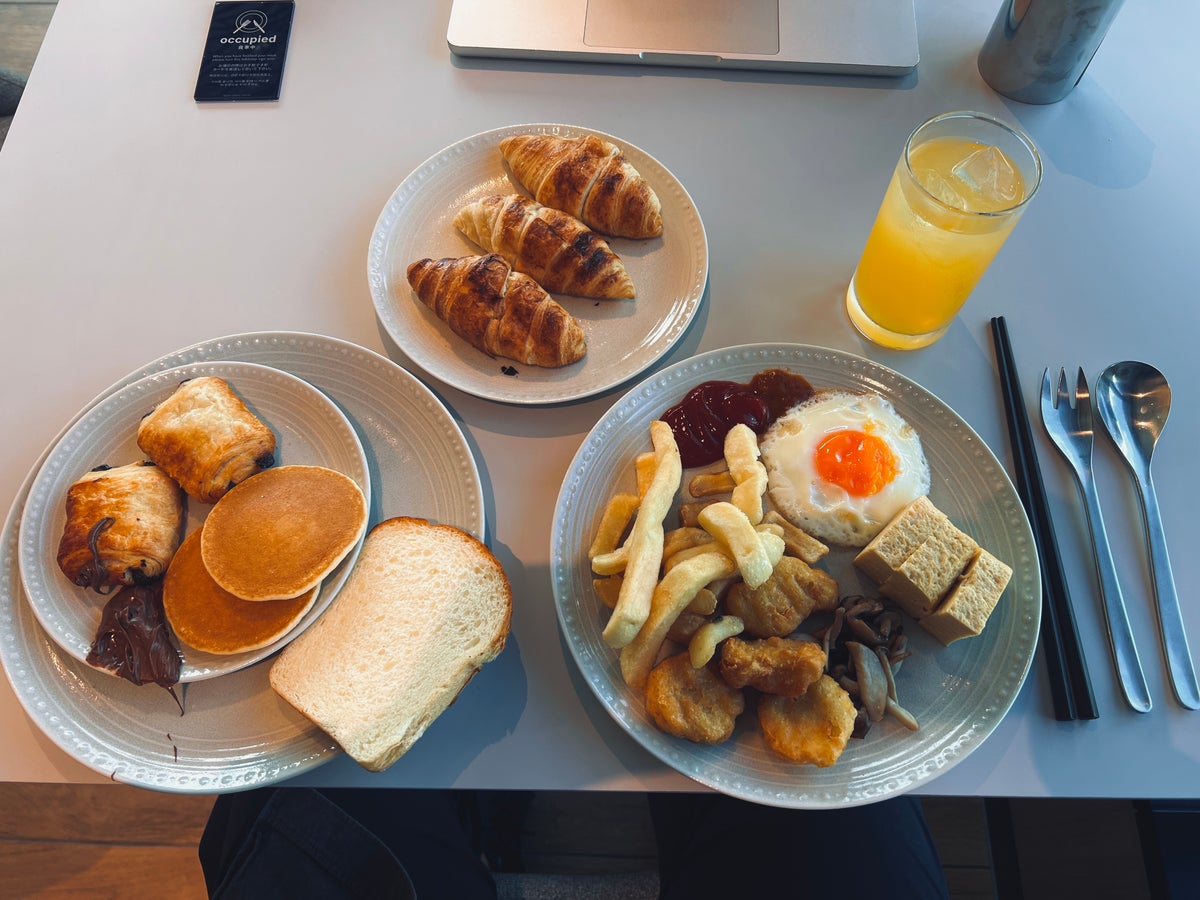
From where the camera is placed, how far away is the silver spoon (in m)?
1.43

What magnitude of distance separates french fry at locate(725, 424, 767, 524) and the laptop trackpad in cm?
127

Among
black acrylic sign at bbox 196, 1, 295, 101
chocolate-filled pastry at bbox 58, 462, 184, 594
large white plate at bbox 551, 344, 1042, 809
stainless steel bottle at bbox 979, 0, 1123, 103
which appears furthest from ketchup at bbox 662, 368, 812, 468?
black acrylic sign at bbox 196, 1, 295, 101

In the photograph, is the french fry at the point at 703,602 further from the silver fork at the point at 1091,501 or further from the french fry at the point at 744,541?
the silver fork at the point at 1091,501

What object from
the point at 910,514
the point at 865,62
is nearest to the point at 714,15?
the point at 865,62

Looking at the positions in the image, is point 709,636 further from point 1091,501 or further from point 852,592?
point 1091,501

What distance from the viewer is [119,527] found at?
141 cm

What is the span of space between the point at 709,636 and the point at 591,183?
3.70 ft

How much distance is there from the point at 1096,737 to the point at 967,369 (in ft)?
2.69

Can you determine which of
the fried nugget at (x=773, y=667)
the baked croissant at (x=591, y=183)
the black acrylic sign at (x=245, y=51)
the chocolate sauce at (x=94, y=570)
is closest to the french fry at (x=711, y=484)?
the fried nugget at (x=773, y=667)

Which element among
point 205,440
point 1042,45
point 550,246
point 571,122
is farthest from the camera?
point 571,122

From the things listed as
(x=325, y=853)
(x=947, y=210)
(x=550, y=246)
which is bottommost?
(x=325, y=853)

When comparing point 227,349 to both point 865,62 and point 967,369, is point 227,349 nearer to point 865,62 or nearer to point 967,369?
point 967,369

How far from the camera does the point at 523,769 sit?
A: 1386 mm

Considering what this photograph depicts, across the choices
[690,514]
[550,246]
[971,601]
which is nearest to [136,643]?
[690,514]
